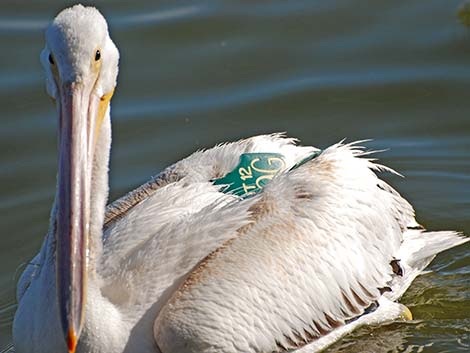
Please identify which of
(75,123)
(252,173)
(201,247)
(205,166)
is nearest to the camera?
(75,123)

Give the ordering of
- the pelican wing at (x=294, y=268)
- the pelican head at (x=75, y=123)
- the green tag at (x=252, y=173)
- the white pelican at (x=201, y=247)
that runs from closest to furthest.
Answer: the pelican head at (x=75, y=123)
the white pelican at (x=201, y=247)
the pelican wing at (x=294, y=268)
the green tag at (x=252, y=173)

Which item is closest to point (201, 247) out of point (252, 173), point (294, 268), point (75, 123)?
point (294, 268)

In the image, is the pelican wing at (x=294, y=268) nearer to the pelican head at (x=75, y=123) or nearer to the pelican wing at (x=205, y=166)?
A: the pelican wing at (x=205, y=166)

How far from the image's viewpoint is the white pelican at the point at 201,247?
12.2 ft

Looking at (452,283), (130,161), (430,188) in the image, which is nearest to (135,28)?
(130,161)

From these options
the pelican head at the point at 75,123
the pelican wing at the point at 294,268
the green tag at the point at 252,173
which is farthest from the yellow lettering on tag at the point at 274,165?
the pelican head at the point at 75,123

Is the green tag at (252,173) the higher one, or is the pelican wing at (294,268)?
the green tag at (252,173)

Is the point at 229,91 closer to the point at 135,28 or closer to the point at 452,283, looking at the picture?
the point at 135,28

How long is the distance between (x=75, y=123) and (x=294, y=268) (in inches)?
46.0

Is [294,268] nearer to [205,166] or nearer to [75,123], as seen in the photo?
[205,166]

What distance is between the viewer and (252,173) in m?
4.87

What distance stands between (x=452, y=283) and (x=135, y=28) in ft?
11.5

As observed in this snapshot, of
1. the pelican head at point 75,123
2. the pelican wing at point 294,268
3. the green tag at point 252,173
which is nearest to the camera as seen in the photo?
the pelican head at point 75,123

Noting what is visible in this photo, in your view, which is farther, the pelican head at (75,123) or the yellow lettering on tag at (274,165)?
the yellow lettering on tag at (274,165)
